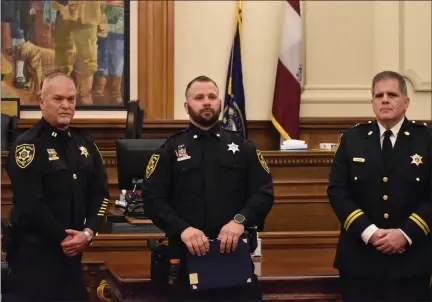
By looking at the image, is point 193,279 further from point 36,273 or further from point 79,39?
point 79,39

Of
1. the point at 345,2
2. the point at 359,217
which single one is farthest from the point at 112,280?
the point at 345,2

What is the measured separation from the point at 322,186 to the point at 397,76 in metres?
2.04

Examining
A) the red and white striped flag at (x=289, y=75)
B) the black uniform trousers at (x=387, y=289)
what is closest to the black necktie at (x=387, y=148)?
the black uniform trousers at (x=387, y=289)

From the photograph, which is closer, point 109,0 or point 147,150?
point 147,150

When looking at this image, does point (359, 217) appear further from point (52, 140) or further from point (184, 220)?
point (52, 140)

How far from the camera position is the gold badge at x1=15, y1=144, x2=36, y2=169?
2.60 metres

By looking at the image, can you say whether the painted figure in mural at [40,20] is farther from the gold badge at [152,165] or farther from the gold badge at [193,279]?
the gold badge at [193,279]

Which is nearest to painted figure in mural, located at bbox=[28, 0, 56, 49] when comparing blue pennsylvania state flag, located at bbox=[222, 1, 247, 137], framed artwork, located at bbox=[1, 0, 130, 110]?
framed artwork, located at bbox=[1, 0, 130, 110]

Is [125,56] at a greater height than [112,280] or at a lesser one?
greater

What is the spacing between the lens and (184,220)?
269 centimetres

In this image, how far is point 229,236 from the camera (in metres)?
2.60

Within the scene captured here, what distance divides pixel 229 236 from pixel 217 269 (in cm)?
14

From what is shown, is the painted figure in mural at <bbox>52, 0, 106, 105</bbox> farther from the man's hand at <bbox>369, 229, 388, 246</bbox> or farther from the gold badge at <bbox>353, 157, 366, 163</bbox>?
the man's hand at <bbox>369, 229, 388, 246</bbox>

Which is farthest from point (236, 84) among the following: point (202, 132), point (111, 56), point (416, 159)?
point (416, 159)
